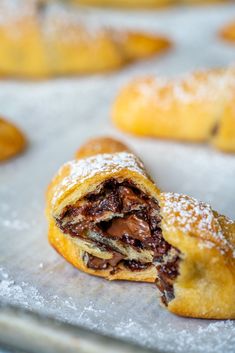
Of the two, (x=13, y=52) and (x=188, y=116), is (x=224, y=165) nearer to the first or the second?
(x=188, y=116)

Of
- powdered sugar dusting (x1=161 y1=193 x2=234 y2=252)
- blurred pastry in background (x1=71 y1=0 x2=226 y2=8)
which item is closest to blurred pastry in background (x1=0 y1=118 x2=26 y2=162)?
powdered sugar dusting (x1=161 y1=193 x2=234 y2=252)

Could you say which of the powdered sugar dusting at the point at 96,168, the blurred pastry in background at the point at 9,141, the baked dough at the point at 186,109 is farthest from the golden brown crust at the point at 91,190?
the baked dough at the point at 186,109

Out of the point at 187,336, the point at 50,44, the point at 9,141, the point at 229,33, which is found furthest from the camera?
the point at 229,33

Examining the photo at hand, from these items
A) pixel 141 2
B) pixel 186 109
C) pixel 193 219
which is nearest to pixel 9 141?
pixel 186 109

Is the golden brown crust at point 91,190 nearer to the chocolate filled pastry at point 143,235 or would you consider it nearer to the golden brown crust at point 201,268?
the chocolate filled pastry at point 143,235

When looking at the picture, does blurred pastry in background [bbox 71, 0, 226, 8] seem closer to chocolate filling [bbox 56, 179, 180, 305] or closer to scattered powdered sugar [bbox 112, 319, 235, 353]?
chocolate filling [bbox 56, 179, 180, 305]

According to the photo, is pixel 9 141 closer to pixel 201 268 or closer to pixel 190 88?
pixel 190 88

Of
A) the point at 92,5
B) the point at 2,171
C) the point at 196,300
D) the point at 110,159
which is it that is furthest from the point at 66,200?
the point at 92,5
